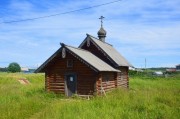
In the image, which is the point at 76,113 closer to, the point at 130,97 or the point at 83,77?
the point at 130,97

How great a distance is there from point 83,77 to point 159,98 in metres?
7.52

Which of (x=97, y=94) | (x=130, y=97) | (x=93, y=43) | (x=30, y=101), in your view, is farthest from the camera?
(x=93, y=43)

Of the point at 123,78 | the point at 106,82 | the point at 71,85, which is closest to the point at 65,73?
the point at 71,85

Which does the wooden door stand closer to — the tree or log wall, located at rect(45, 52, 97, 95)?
log wall, located at rect(45, 52, 97, 95)

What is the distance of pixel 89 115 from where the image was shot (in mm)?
13445

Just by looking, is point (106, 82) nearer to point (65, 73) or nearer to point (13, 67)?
point (65, 73)

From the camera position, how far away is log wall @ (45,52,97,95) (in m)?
23.2

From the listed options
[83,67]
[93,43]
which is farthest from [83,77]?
[93,43]

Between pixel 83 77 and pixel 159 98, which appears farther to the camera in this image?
pixel 83 77

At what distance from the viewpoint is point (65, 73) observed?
2416cm

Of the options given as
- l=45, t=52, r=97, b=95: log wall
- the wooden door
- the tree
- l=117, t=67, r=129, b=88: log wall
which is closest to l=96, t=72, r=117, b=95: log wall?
l=45, t=52, r=97, b=95: log wall

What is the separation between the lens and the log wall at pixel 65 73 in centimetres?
2319

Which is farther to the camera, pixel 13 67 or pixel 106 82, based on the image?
pixel 13 67

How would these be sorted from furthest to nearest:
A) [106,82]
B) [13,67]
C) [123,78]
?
[13,67]
[123,78]
[106,82]
